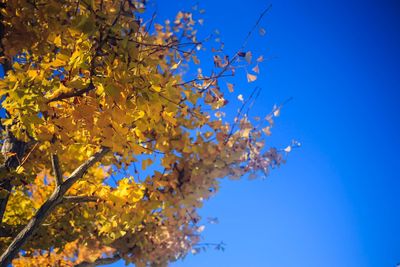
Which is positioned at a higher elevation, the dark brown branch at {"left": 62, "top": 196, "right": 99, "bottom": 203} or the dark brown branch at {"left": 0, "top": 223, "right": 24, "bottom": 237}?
the dark brown branch at {"left": 0, "top": 223, "right": 24, "bottom": 237}

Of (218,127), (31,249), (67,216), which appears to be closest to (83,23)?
(218,127)

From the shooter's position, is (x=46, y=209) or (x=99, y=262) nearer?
(x=46, y=209)

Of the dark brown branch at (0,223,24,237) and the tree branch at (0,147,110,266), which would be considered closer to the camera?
the tree branch at (0,147,110,266)

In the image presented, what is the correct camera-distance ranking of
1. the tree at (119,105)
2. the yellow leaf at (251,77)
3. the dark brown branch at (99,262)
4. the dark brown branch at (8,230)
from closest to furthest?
the tree at (119,105), the yellow leaf at (251,77), the dark brown branch at (8,230), the dark brown branch at (99,262)

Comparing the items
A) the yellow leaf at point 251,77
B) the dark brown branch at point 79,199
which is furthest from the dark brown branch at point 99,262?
the yellow leaf at point 251,77

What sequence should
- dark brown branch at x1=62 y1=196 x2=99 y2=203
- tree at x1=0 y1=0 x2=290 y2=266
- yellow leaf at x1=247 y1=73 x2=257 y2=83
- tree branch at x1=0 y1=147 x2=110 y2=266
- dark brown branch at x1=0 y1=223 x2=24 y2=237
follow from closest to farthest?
tree at x1=0 y1=0 x2=290 y2=266
yellow leaf at x1=247 y1=73 x2=257 y2=83
tree branch at x1=0 y1=147 x2=110 y2=266
dark brown branch at x1=62 y1=196 x2=99 y2=203
dark brown branch at x1=0 y1=223 x2=24 y2=237

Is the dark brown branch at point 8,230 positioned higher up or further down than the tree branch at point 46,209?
higher up

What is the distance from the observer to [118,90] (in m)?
2.13

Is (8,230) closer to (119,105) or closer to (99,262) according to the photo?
(99,262)

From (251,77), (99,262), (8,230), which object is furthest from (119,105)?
(99,262)

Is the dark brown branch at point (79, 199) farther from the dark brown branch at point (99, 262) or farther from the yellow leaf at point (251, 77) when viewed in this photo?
the yellow leaf at point (251, 77)

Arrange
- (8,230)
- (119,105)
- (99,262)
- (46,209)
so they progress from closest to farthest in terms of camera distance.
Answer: (119,105) < (46,209) < (8,230) < (99,262)

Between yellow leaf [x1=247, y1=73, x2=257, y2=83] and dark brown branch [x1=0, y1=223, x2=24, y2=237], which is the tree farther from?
dark brown branch [x1=0, y1=223, x2=24, y2=237]

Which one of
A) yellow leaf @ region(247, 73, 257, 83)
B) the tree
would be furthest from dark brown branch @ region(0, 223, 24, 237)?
yellow leaf @ region(247, 73, 257, 83)
